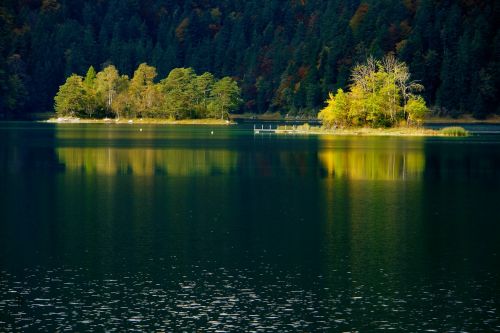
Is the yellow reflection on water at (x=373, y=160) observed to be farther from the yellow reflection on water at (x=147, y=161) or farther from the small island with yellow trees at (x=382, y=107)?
the small island with yellow trees at (x=382, y=107)

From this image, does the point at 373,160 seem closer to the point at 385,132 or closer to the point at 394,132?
the point at 394,132

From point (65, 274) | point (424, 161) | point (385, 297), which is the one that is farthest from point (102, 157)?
point (385, 297)

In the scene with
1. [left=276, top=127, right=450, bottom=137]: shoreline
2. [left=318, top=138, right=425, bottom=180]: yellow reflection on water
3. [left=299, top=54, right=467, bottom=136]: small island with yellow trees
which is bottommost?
[left=318, top=138, right=425, bottom=180]: yellow reflection on water

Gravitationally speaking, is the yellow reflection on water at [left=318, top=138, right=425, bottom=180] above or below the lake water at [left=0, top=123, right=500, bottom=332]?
above

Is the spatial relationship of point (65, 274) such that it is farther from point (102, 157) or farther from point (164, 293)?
point (102, 157)

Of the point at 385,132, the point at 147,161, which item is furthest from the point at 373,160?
the point at 385,132

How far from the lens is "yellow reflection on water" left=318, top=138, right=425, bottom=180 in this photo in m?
71.2

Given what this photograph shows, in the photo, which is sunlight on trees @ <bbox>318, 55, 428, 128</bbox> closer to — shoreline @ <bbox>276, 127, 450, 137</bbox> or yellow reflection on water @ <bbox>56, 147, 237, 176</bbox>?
shoreline @ <bbox>276, 127, 450, 137</bbox>

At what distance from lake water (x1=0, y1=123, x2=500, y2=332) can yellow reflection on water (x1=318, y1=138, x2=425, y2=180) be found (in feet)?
2.48

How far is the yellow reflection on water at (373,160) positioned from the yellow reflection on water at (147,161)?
9.48 m

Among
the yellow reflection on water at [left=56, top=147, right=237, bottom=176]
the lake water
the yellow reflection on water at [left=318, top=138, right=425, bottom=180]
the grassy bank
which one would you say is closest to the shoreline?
the grassy bank

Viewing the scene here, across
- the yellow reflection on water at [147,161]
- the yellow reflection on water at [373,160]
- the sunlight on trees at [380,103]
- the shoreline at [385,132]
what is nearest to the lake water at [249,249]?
the yellow reflection on water at [373,160]

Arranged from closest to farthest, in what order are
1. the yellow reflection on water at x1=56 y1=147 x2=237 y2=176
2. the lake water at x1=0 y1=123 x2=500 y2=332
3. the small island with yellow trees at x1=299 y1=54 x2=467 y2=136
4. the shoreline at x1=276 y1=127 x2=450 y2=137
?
the lake water at x1=0 y1=123 x2=500 y2=332 < the yellow reflection on water at x1=56 y1=147 x2=237 y2=176 < the small island with yellow trees at x1=299 y1=54 x2=467 y2=136 < the shoreline at x1=276 y1=127 x2=450 y2=137

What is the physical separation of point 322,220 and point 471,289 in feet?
51.0
